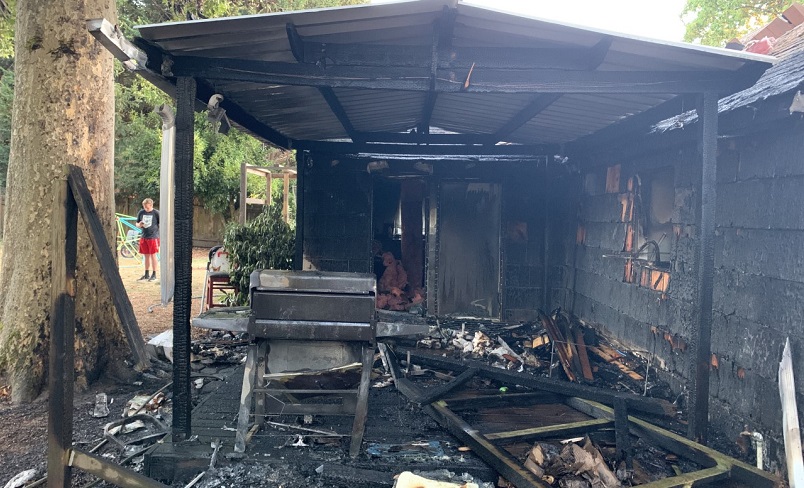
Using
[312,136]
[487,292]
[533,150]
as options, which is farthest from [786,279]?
[312,136]

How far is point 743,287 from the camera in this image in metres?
4.40

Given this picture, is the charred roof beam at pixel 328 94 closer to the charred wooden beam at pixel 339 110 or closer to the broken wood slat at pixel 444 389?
the charred wooden beam at pixel 339 110

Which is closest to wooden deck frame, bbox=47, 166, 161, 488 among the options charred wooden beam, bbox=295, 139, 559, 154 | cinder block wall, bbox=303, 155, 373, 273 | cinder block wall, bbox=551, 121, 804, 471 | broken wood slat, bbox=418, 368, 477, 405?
broken wood slat, bbox=418, 368, 477, 405

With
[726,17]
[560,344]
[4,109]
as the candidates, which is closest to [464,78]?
[560,344]

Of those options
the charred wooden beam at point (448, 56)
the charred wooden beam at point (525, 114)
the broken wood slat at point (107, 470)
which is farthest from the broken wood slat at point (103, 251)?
the charred wooden beam at point (525, 114)

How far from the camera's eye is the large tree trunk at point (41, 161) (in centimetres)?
504

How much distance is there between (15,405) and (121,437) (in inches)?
60.4

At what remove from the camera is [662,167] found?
5828 millimetres

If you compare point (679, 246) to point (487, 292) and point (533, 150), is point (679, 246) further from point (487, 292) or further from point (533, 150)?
point (487, 292)

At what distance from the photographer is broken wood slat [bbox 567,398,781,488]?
135 inches

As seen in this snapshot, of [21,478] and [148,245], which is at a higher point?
[148,245]

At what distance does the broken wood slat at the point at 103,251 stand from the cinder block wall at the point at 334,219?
5.14m

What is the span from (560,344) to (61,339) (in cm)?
578

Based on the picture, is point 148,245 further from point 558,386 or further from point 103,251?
point 558,386
